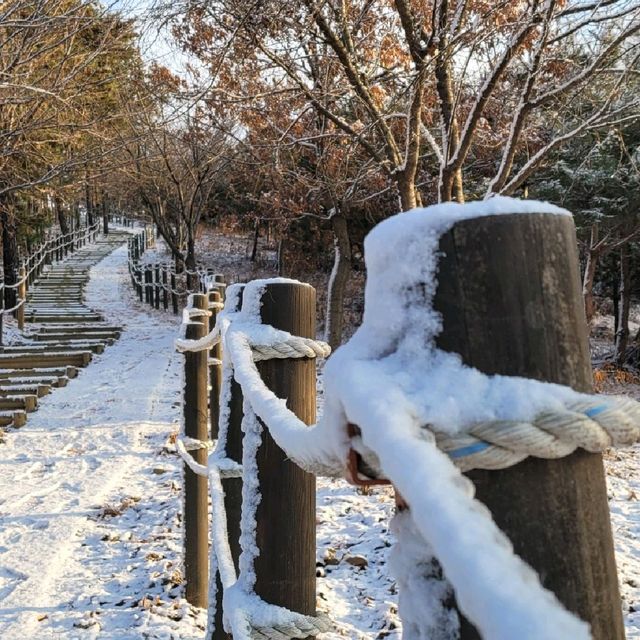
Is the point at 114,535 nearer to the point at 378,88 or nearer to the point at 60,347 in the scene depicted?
the point at 378,88

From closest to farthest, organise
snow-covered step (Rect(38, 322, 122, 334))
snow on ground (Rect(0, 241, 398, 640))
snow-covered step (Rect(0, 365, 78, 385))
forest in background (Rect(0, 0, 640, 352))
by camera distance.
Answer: snow on ground (Rect(0, 241, 398, 640)) → forest in background (Rect(0, 0, 640, 352)) → snow-covered step (Rect(0, 365, 78, 385)) → snow-covered step (Rect(38, 322, 122, 334))

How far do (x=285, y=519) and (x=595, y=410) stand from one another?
1020 mm

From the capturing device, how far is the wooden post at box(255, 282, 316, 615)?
152 centimetres

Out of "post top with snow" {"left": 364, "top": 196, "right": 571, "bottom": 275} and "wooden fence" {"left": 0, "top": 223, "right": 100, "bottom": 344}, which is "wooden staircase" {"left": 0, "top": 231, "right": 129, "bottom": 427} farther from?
"post top with snow" {"left": 364, "top": 196, "right": 571, "bottom": 275}

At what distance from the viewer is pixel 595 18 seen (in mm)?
4867

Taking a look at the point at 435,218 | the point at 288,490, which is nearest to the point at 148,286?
the point at 288,490

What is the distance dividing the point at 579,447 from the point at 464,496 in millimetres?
174

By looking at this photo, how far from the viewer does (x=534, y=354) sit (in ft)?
2.24

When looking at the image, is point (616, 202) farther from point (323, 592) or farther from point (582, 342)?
point (582, 342)

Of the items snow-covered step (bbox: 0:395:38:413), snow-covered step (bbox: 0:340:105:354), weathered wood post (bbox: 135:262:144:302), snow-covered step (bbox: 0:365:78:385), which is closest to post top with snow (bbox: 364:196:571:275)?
snow-covered step (bbox: 0:395:38:413)

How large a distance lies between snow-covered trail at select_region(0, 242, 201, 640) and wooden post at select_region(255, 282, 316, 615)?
2187 millimetres

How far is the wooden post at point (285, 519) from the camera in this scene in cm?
152

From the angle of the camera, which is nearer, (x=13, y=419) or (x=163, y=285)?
(x=13, y=419)

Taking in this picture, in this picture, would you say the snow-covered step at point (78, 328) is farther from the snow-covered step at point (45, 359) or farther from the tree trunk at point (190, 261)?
the tree trunk at point (190, 261)
